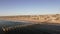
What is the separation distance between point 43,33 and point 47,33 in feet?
4.40

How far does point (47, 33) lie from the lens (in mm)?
38906

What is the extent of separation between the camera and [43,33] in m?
39.0

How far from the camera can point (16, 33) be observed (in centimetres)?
3875

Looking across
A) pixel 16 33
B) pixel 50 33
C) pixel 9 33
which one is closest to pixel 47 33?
pixel 50 33

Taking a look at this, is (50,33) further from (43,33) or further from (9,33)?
(9,33)

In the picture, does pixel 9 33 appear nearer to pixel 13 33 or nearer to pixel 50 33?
pixel 13 33

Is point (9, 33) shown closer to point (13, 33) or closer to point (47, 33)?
point (13, 33)

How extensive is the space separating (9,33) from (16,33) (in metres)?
2.45

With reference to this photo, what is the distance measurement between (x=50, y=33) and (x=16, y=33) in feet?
37.5

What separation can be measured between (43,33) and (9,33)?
1150cm

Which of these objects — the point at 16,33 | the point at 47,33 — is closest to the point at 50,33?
the point at 47,33

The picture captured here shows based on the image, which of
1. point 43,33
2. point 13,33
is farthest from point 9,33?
point 43,33

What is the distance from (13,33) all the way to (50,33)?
12424 mm

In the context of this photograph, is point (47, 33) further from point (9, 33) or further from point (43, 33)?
point (9, 33)
